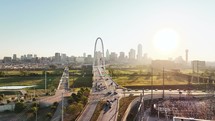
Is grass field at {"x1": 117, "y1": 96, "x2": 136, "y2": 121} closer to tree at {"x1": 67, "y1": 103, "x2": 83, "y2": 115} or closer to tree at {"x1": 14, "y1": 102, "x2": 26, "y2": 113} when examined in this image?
tree at {"x1": 67, "y1": 103, "x2": 83, "y2": 115}

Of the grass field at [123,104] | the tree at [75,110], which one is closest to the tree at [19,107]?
the tree at [75,110]

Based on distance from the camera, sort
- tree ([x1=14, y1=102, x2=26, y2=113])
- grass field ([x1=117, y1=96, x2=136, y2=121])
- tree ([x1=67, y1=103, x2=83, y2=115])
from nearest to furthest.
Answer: tree ([x1=67, y1=103, x2=83, y2=115]) → grass field ([x1=117, y1=96, x2=136, y2=121]) → tree ([x1=14, y1=102, x2=26, y2=113])

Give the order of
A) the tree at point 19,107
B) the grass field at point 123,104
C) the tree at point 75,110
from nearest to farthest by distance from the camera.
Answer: the tree at point 75,110 → the grass field at point 123,104 → the tree at point 19,107

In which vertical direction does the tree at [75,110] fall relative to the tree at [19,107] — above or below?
above

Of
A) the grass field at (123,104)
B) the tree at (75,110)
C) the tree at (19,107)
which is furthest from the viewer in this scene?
the tree at (19,107)

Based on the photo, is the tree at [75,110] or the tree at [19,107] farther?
the tree at [19,107]

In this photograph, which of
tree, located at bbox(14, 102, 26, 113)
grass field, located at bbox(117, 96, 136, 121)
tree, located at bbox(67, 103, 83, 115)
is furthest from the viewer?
tree, located at bbox(14, 102, 26, 113)

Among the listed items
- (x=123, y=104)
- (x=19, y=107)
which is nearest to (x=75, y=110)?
(x=123, y=104)

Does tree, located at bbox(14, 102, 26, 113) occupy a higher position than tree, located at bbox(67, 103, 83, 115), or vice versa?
tree, located at bbox(67, 103, 83, 115)

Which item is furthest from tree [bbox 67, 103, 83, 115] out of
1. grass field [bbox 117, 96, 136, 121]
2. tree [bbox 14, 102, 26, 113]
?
tree [bbox 14, 102, 26, 113]

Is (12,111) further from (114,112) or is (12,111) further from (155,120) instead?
(155,120)

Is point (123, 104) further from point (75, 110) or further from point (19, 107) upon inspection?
point (19, 107)

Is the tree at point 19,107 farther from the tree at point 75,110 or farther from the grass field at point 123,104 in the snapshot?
the grass field at point 123,104
